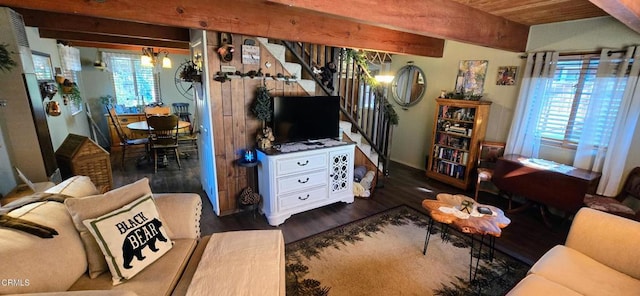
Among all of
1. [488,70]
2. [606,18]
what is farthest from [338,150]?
[606,18]

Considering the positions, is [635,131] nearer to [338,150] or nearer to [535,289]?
[535,289]

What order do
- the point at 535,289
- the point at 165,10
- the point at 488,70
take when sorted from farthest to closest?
the point at 488,70 < the point at 165,10 < the point at 535,289

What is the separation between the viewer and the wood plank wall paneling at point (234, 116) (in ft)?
9.15

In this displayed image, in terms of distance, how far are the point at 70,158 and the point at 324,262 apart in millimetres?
2794

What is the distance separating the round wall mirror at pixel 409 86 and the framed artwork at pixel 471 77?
2.18 ft

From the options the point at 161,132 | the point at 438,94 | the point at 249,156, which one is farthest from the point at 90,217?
the point at 438,94

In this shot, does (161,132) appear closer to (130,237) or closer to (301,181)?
(301,181)

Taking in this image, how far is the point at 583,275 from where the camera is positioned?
156 cm

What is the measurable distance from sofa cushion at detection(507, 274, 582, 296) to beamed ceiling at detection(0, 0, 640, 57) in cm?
168

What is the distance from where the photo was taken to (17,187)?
2.18 metres

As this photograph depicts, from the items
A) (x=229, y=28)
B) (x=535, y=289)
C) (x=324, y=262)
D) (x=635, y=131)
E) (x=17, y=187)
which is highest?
(x=229, y=28)

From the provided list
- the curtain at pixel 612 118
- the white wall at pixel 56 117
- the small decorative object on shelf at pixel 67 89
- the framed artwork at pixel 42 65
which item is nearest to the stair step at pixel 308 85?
the framed artwork at pixel 42 65

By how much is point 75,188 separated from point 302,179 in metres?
1.89

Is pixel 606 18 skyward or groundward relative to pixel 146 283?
skyward
